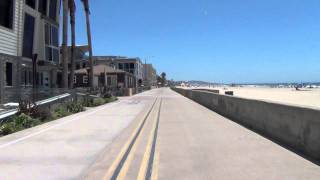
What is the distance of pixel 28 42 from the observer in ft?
111

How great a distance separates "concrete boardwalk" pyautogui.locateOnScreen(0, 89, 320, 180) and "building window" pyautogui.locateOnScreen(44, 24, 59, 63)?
2365 cm

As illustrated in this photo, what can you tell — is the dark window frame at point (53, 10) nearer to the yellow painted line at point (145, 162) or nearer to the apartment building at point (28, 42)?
the apartment building at point (28, 42)

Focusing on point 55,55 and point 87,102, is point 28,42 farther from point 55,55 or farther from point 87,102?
point 55,55

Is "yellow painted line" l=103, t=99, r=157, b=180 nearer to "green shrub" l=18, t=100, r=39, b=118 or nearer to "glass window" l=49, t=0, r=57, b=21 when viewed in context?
"green shrub" l=18, t=100, r=39, b=118

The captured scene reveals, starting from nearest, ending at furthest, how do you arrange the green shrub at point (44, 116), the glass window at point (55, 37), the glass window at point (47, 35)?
the green shrub at point (44, 116) < the glass window at point (47, 35) < the glass window at point (55, 37)

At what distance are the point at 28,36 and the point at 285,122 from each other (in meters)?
25.6

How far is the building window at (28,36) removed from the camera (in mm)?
33106

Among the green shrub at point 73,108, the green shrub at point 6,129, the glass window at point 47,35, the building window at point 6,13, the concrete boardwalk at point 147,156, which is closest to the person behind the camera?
the concrete boardwalk at point 147,156

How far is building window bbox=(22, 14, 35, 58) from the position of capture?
3311 cm

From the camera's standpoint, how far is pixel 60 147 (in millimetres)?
11820

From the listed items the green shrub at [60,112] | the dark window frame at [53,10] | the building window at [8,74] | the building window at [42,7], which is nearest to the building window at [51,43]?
the dark window frame at [53,10]

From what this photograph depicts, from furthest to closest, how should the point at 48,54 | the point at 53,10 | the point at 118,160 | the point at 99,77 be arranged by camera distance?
the point at 99,77 → the point at 53,10 → the point at 48,54 → the point at 118,160

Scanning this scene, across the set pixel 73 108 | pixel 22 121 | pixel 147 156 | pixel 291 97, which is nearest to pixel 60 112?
pixel 73 108

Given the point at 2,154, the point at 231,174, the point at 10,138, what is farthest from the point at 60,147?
the point at 231,174
